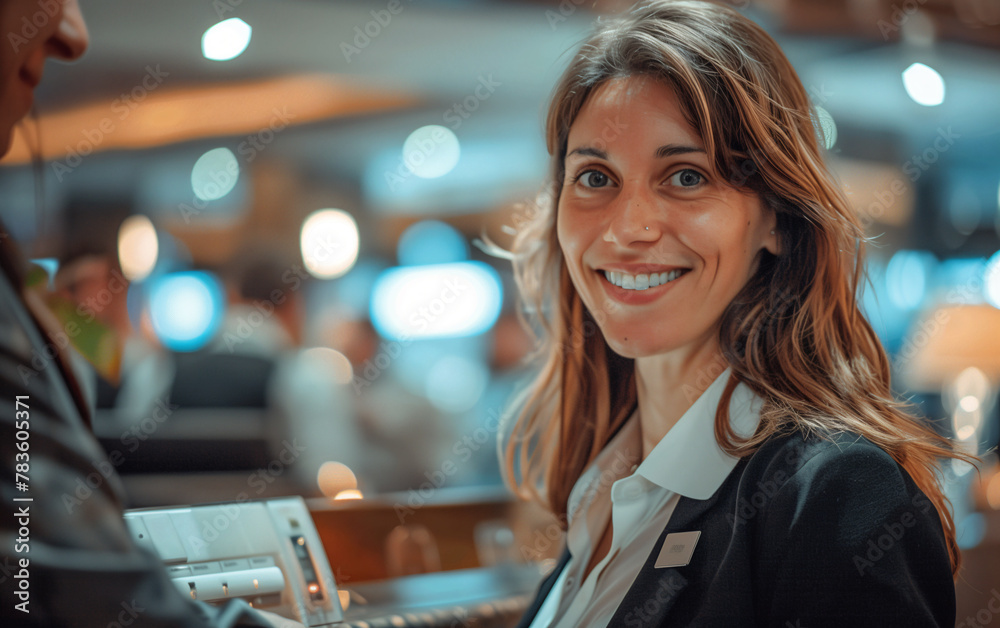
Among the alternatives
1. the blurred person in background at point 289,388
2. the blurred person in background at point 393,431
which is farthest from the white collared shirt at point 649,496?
the blurred person in background at point 393,431

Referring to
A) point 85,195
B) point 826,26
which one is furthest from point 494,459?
point 85,195

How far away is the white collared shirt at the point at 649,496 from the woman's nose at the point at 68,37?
910 millimetres

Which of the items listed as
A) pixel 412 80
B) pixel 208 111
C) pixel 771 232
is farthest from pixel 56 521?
pixel 208 111

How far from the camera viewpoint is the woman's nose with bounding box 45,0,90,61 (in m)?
0.98

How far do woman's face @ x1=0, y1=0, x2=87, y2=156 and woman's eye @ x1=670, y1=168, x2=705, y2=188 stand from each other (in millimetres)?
782

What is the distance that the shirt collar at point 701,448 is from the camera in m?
1.01

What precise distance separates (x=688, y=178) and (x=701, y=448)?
35cm

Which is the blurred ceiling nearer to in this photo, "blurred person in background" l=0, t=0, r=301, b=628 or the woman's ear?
"blurred person in background" l=0, t=0, r=301, b=628

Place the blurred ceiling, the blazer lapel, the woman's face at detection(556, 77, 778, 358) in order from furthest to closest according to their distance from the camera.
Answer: the blurred ceiling
the woman's face at detection(556, 77, 778, 358)
the blazer lapel

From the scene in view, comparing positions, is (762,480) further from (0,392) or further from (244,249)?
(244,249)

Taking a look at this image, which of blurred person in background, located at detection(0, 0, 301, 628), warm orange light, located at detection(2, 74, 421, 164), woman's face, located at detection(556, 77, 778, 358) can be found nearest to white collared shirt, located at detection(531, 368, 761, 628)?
woman's face, located at detection(556, 77, 778, 358)

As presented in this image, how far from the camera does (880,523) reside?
2.70 feet

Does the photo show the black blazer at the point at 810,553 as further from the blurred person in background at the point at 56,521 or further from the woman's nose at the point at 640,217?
the blurred person in background at the point at 56,521

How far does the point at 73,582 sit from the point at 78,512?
6 centimetres
